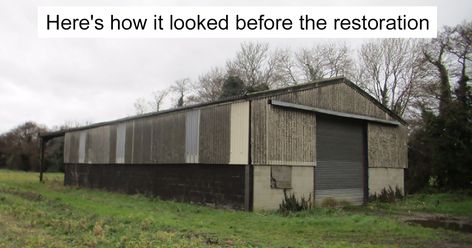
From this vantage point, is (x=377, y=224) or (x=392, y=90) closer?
(x=377, y=224)

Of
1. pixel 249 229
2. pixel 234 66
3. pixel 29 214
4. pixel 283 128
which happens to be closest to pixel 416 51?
pixel 234 66

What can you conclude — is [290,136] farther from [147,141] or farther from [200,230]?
[147,141]

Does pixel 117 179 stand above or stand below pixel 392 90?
below

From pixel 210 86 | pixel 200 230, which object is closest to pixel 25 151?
pixel 210 86

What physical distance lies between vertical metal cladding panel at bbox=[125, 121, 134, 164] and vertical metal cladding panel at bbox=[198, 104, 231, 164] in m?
6.80

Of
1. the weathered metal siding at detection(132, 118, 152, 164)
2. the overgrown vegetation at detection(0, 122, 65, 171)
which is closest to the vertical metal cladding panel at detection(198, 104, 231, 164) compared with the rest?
the weathered metal siding at detection(132, 118, 152, 164)

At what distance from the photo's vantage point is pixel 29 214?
14.0 metres

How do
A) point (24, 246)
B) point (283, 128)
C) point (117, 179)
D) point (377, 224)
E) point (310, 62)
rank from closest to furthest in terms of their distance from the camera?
point (24, 246) < point (377, 224) < point (283, 128) < point (117, 179) < point (310, 62)

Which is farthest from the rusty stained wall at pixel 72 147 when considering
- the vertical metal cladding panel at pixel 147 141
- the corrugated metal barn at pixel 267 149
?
the vertical metal cladding panel at pixel 147 141

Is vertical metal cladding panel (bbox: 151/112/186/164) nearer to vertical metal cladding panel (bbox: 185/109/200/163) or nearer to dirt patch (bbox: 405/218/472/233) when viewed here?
vertical metal cladding panel (bbox: 185/109/200/163)

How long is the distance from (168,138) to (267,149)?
603cm

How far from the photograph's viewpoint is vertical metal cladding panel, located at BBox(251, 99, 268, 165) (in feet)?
53.5

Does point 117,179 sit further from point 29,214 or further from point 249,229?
point 249,229

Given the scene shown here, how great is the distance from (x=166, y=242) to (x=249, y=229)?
3639 mm
